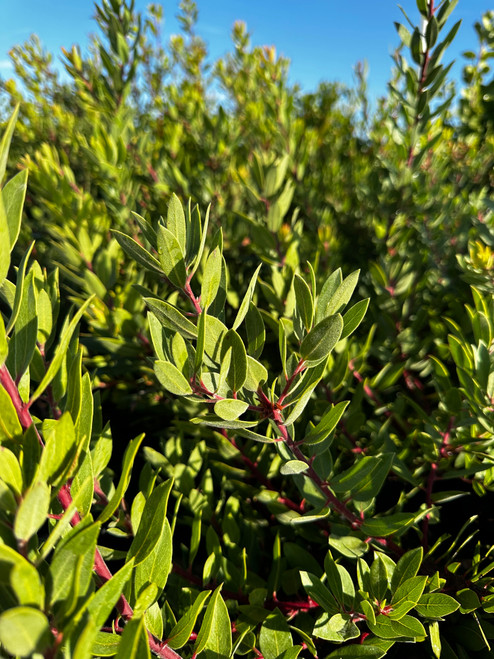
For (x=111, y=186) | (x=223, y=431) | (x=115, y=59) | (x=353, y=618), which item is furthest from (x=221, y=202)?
(x=353, y=618)

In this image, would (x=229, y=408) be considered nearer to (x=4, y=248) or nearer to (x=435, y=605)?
(x=4, y=248)

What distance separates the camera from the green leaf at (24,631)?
13.7 inches

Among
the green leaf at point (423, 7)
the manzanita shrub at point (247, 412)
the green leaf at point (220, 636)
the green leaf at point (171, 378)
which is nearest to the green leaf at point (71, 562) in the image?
Answer: the manzanita shrub at point (247, 412)

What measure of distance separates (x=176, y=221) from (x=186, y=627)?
63 cm

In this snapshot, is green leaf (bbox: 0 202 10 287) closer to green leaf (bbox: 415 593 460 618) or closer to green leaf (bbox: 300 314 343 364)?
green leaf (bbox: 300 314 343 364)

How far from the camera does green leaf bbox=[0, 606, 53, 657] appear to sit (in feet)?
1.14

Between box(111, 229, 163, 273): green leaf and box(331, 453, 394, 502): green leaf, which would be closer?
box(111, 229, 163, 273): green leaf

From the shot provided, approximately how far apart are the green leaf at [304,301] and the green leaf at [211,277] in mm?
122

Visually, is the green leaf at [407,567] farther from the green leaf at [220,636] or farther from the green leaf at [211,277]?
the green leaf at [211,277]

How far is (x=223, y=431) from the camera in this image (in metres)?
1.15

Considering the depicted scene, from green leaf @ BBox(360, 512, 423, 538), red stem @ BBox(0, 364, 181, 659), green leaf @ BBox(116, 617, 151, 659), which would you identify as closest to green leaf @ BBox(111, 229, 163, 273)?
red stem @ BBox(0, 364, 181, 659)

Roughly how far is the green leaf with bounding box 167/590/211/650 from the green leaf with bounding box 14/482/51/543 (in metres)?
0.33

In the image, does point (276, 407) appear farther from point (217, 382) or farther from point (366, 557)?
point (366, 557)

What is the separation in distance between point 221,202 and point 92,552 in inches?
76.1
